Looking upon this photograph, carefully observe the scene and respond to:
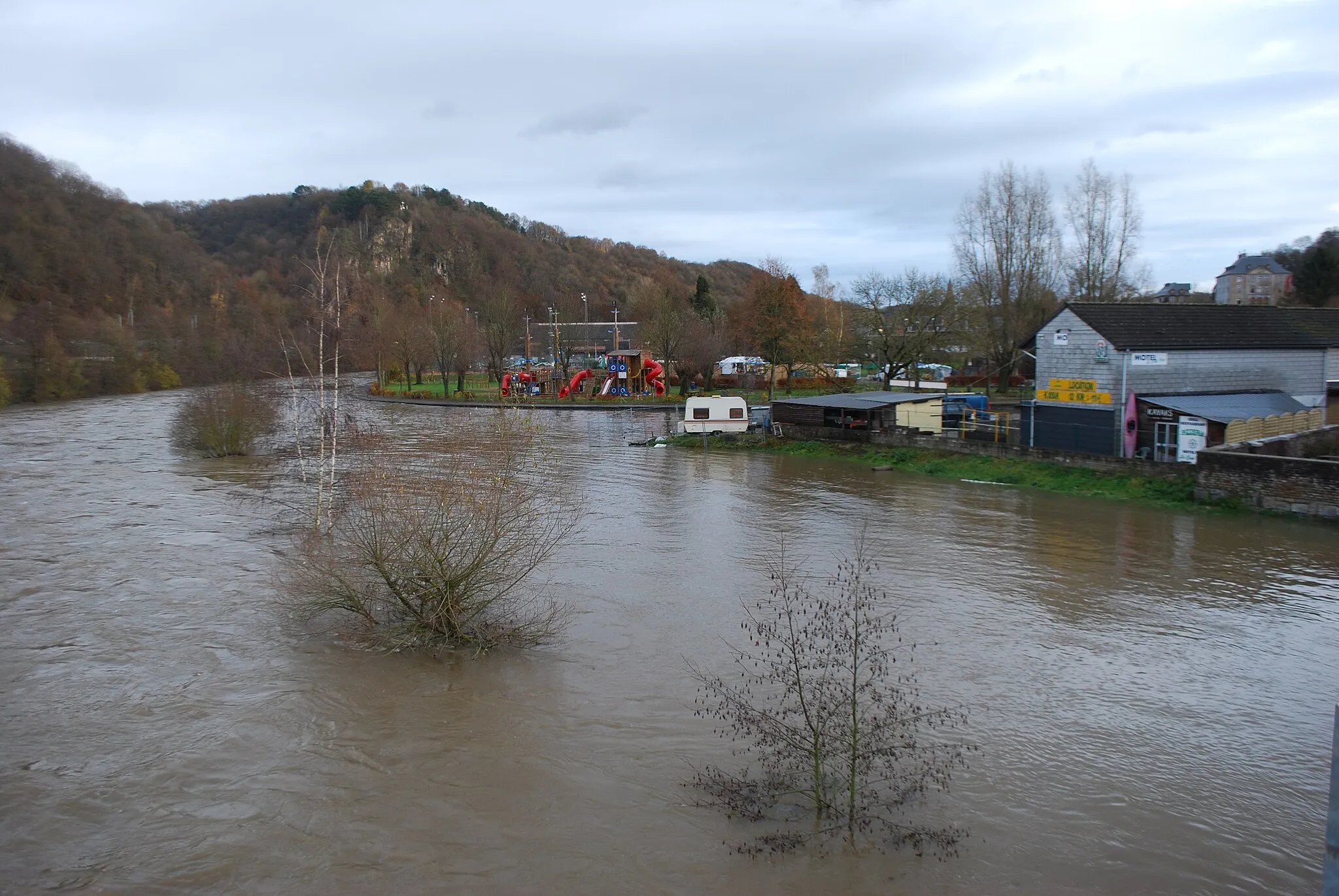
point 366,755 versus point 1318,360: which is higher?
point 1318,360

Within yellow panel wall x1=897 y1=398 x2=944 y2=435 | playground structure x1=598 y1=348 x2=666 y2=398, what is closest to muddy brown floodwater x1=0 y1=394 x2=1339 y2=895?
yellow panel wall x1=897 y1=398 x2=944 y2=435

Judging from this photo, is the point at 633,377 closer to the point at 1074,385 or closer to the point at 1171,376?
the point at 1074,385

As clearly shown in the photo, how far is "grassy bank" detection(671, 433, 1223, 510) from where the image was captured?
22.1 metres

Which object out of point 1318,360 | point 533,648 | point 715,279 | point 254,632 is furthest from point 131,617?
point 715,279

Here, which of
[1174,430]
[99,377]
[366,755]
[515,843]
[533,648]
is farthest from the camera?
[99,377]

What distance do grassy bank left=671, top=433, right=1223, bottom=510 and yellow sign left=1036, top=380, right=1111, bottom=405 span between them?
1.95 meters

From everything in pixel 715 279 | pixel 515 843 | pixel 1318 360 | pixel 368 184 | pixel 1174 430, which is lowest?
pixel 515 843

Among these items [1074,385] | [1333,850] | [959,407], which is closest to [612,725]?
[1333,850]

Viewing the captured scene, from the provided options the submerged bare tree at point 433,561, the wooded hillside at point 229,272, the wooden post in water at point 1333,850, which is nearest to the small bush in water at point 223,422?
the wooded hillside at point 229,272

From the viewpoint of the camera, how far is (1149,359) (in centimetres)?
2430

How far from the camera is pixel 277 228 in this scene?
413ft

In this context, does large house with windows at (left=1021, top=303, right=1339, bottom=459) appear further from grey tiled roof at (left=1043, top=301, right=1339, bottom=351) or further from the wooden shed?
the wooden shed

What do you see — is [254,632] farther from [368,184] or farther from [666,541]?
[368,184]

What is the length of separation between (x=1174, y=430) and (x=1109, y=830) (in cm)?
1926
